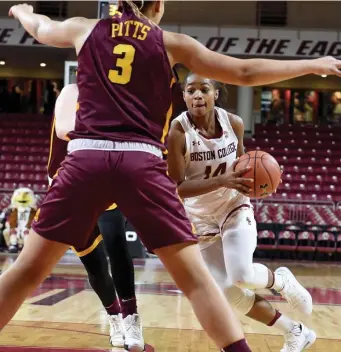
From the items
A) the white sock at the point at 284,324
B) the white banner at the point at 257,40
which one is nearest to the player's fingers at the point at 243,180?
the white sock at the point at 284,324

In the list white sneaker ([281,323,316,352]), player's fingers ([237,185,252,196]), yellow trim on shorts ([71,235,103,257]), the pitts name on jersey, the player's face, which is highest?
the player's face

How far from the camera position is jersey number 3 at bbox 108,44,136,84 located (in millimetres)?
2652

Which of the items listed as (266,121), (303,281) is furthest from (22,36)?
(303,281)

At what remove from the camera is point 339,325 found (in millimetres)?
5574

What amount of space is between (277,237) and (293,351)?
985cm

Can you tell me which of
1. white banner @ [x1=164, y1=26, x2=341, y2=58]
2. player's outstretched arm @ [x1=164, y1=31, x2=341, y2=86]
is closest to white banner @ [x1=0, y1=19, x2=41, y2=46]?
white banner @ [x1=164, y1=26, x2=341, y2=58]

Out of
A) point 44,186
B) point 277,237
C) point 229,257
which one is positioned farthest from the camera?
point 44,186

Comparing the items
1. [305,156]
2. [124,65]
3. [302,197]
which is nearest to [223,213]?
[124,65]

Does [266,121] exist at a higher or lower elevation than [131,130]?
lower

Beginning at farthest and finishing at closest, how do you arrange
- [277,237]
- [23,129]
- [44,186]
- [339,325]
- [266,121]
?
[266,121] → [23,129] → [44,186] → [277,237] → [339,325]

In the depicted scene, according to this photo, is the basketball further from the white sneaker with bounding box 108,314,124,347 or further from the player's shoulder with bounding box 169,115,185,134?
the white sneaker with bounding box 108,314,124,347

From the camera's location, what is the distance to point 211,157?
4.13 meters

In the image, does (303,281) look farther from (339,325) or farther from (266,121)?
(266,121)

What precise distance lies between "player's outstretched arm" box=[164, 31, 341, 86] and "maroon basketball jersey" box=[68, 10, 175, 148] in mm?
73
